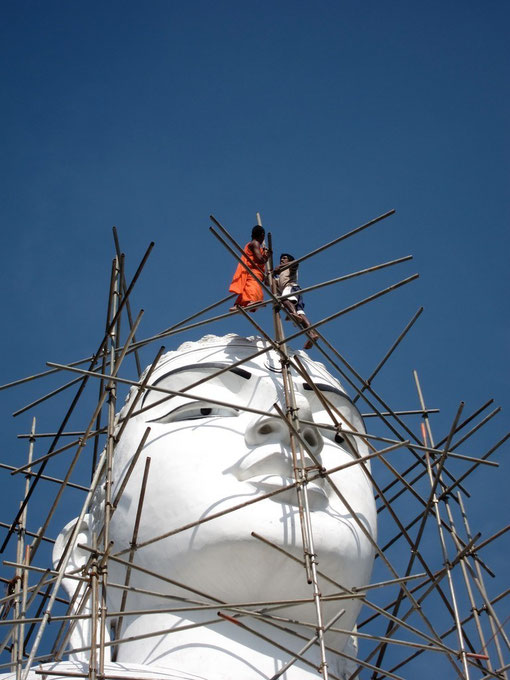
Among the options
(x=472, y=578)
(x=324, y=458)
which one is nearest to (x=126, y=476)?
(x=324, y=458)

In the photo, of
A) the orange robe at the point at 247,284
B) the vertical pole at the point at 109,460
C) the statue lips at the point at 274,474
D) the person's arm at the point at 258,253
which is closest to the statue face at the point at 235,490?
the statue lips at the point at 274,474

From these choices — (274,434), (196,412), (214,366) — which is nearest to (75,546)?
(196,412)

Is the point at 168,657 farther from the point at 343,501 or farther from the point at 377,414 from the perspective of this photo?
the point at 377,414

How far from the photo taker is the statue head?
23.8 ft

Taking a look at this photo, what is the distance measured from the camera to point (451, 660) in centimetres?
731

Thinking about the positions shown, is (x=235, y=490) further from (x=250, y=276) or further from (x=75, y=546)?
(x=250, y=276)

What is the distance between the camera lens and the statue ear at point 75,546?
27.7ft

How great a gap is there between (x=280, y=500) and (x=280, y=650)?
103 cm

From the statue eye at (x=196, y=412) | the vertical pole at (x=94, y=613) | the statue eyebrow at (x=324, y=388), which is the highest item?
the statue eyebrow at (x=324, y=388)

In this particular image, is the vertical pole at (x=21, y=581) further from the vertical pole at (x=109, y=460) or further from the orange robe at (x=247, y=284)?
the orange robe at (x=247, y=284)

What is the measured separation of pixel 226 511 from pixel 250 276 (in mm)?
2948

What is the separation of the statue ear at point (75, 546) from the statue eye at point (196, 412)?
108 centimetres

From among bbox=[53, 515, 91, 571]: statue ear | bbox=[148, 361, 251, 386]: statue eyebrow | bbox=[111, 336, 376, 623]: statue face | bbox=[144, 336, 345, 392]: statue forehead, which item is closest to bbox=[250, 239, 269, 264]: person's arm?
bbox=[144, 336, 345, 392]: statue forehead

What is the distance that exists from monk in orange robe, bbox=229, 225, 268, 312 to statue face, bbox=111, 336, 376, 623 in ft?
2.97
